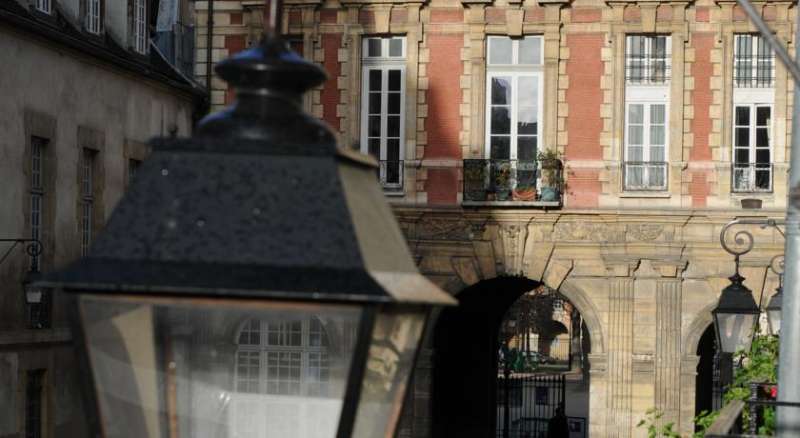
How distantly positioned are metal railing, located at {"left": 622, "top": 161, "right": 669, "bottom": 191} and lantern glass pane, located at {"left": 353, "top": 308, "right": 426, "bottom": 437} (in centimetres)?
2741

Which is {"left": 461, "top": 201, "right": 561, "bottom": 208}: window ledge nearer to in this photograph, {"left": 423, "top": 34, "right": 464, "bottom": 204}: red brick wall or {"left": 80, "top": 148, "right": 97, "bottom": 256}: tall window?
{"left": 423, "top": 34, "right": 464, "bottom": 204}: red brick wall

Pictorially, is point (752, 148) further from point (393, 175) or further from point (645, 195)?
point (393, 175)

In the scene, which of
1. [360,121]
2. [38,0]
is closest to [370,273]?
[38,0]

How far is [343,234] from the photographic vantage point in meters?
3.82

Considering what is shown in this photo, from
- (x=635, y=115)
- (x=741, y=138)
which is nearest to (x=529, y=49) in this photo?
(x=635, y=115)

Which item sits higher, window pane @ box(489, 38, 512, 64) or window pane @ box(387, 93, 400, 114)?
window pane @ box(489, 38, 512, 64)

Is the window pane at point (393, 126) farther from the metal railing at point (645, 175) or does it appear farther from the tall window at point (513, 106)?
the metal railing at point (645, 175)

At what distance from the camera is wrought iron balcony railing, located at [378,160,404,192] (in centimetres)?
3209

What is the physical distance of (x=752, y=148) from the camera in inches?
1228

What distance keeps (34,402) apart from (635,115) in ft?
35.0

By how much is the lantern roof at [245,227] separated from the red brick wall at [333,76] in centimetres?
2827

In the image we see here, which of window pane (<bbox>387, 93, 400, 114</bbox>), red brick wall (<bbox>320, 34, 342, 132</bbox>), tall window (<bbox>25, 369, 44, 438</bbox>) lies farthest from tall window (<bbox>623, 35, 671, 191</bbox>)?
tall window (<bbox>25, 369, 44, 438</bbox>)

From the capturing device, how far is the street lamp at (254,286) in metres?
3.82

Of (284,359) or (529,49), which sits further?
(529,49)
